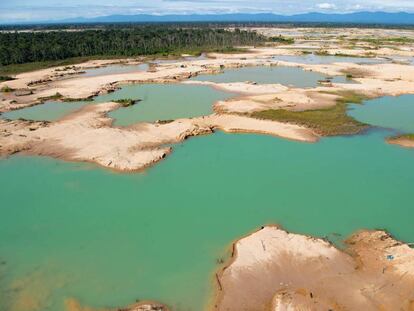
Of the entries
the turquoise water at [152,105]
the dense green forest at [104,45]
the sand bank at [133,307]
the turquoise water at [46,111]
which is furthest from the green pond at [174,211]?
the dense green forest at [104,45]

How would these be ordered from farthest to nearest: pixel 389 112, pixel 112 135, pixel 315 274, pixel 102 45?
A: pixel 102 45 → pixel 389 112 → pixel 112 135 → pixel 315 274

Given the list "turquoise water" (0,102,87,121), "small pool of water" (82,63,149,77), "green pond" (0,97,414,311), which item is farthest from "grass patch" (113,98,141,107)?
"small pool of water" (82,63,149,77)

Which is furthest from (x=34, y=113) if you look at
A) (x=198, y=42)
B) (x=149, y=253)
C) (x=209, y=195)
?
(x=198, y=42)

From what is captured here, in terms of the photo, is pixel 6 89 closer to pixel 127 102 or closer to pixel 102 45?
pixel 127 102

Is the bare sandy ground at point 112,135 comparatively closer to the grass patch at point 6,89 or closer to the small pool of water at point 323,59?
the grass patch at point 6,89

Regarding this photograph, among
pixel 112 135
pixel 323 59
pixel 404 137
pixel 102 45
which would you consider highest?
pixel 102 45

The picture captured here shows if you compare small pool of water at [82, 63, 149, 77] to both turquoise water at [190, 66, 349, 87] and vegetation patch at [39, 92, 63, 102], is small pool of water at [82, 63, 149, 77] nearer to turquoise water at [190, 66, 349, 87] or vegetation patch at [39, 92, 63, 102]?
turquoise water at [190, 66, 349, 87]

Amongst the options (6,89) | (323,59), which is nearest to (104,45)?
(6,89)
